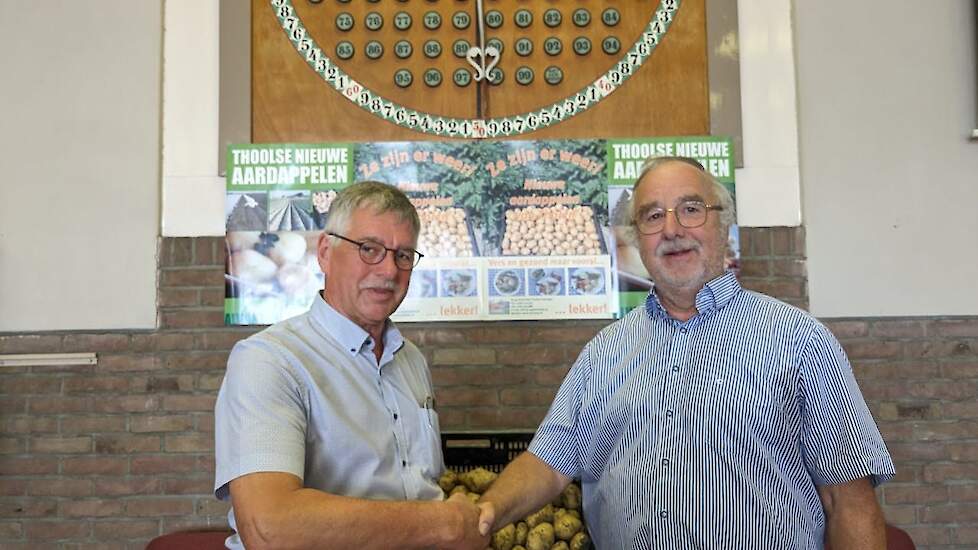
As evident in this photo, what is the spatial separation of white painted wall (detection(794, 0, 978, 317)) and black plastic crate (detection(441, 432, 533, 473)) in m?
1.30

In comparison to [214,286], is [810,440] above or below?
below

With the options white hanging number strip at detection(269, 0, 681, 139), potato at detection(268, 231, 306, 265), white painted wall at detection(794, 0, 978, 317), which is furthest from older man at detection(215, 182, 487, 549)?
white painted wall at detection(794, 0, 978, 317)

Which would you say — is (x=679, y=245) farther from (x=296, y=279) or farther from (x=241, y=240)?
(x=241, y=240)

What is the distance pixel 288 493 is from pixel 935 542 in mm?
2659

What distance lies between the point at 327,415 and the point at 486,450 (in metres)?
1.26

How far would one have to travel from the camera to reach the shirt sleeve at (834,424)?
162cm

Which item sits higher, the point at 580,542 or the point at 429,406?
the point at 429,406

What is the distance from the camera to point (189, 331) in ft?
9.86

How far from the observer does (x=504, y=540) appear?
2102 mm

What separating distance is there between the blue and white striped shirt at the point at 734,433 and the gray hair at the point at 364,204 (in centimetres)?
68

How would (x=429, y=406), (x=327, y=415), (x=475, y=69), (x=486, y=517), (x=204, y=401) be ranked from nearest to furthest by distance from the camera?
(x=327, y=415) < (x=486, y=517) < (x=429, y=406) < (x=204, y=401) < (x=475, y=69)

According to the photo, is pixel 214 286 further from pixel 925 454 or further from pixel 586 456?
pixel 925 454

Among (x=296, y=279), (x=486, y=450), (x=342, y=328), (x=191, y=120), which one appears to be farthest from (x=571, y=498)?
(x=191, y=120)

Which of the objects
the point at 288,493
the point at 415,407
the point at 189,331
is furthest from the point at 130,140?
the point at 288,493
